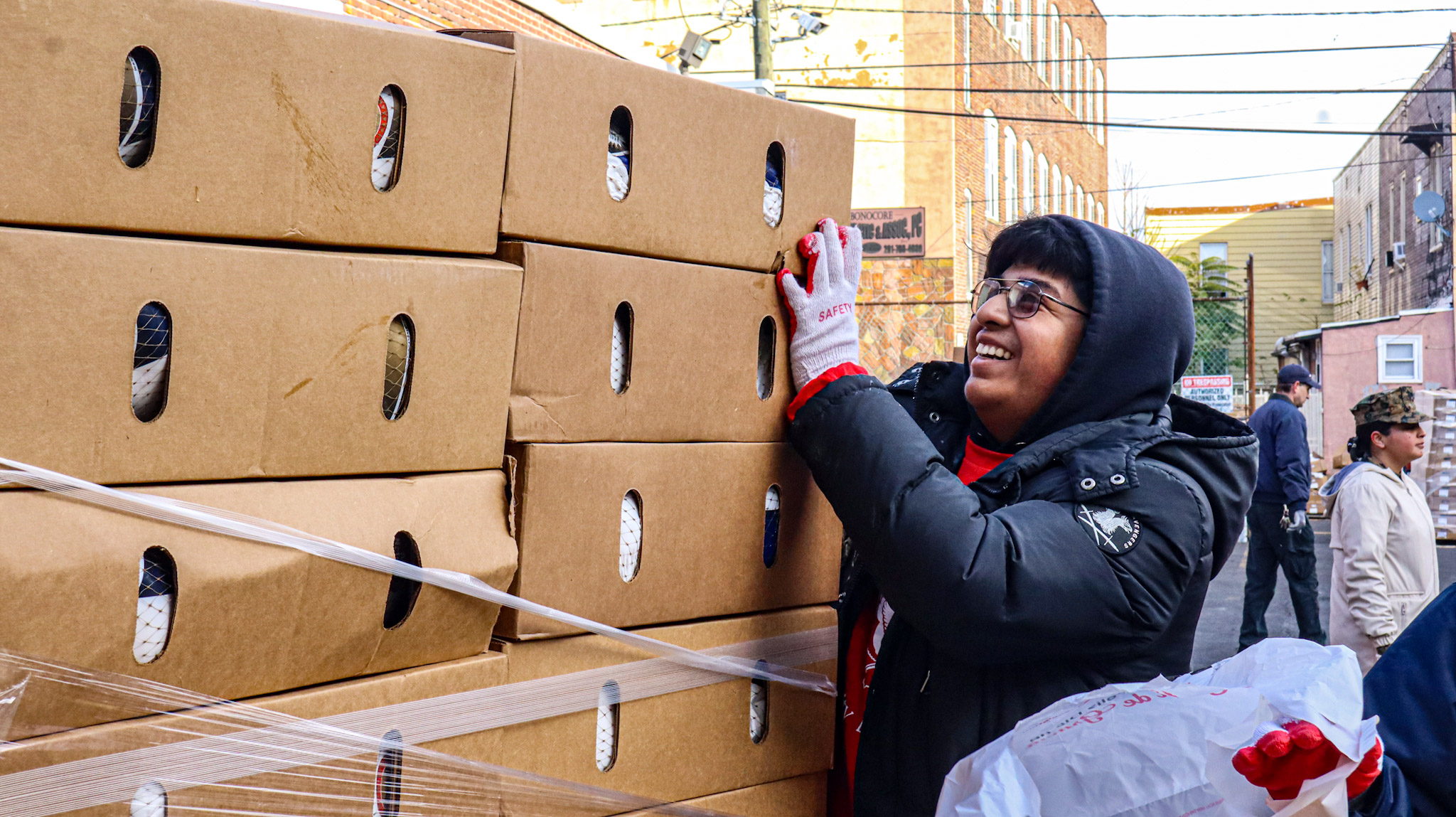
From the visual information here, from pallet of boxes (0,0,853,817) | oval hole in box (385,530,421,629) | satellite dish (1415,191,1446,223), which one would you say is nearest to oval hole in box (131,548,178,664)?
pallet of boxes (0,0,853,817)

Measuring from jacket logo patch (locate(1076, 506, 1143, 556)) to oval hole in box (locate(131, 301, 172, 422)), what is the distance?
4.13 feet

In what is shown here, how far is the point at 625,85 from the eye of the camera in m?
1.64

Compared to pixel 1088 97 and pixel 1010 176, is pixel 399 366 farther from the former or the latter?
pixel 1088 97

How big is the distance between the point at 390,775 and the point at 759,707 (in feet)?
2.34

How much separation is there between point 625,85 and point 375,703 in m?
0.93

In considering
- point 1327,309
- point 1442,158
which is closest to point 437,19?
point 1442,158

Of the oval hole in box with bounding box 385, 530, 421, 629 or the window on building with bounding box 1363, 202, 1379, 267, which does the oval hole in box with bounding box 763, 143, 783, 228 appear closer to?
the oval hole in box with bounding box 385, 530, 421, 629

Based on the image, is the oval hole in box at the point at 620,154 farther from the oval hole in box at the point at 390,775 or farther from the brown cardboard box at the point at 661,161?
the oval hole in box at the point at 390,775

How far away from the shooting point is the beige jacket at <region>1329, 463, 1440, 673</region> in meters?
4.50

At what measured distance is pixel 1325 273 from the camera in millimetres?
32594

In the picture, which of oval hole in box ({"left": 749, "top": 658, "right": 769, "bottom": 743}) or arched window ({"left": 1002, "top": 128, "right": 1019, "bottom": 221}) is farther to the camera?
arched window ({"left": 1002, "top": 128, "right": 1019, "bottom": 221})

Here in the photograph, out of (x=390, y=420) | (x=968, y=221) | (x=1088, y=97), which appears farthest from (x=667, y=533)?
(x=1088, y=97)

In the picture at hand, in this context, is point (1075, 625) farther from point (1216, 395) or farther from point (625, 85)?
point (1216, 395)

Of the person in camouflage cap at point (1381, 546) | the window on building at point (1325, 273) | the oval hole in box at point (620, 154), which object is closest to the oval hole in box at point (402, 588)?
the oval hole in box at point (620, 154)
